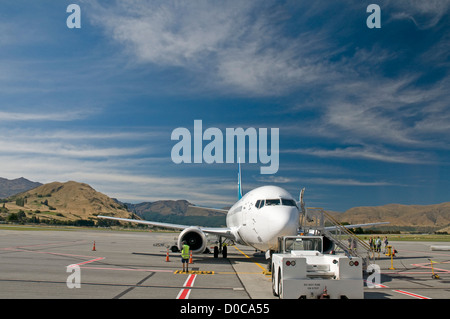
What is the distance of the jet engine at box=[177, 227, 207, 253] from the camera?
81.4ft

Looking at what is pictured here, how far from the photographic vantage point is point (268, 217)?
18406 millimetres

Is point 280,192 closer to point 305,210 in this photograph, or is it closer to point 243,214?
point 305,210

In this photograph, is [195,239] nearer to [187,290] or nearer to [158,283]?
[158,283]

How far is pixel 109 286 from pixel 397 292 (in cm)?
1104

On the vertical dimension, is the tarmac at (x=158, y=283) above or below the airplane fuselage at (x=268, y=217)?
below

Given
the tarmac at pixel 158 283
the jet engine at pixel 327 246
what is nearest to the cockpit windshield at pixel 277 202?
the jet engine at pixel 327 246

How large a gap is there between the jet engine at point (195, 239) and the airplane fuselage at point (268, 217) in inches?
144

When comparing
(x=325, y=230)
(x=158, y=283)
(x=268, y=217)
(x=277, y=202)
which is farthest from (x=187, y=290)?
(x=325, y=230)

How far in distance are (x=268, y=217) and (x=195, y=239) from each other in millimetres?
8247

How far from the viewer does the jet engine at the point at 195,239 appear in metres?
24.8

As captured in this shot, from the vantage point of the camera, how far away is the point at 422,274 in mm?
20891

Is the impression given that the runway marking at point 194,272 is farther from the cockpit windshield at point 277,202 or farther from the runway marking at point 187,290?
the cockpit windshield at point 277,202

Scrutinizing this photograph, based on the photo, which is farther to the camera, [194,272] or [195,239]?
[195,239]
